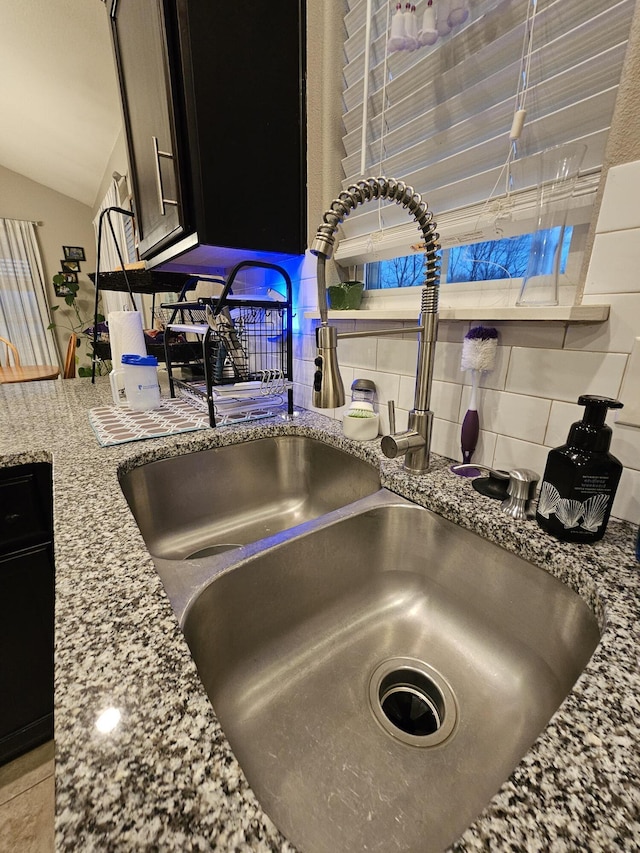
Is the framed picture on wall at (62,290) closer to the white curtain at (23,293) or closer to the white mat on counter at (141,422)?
the white curtain at (23,293)

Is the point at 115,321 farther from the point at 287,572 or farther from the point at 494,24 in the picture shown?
the point at 494,24

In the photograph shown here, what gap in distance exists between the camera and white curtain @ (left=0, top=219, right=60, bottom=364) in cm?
462

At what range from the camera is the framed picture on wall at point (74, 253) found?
4.99 m

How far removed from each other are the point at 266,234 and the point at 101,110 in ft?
9.29

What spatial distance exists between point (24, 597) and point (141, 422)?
19.0 inches

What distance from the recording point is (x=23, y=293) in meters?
4.75

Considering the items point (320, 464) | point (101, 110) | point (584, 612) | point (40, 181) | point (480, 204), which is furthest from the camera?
point (40, 181)

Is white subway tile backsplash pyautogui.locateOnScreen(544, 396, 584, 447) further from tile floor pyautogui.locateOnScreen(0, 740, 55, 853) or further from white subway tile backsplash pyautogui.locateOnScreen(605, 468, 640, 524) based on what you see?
tile floor pyautogui.locateOnScreen(0, 740, 55, 853)

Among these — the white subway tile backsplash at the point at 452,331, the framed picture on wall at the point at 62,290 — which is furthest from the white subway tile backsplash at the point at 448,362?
the framed picture on wall at the point at 62,290

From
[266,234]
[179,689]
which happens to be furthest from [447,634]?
[266,234]

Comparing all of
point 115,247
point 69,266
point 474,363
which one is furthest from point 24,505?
point 69,266

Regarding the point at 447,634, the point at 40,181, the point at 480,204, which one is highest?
the point at 40,181

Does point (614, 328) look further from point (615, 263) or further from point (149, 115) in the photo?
point (149, 115)

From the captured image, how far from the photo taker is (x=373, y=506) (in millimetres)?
634
